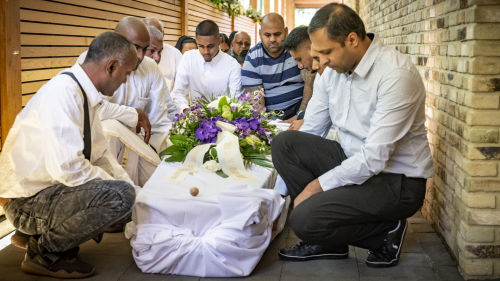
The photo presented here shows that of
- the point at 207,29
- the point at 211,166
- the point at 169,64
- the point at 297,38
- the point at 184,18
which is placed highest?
the point at 184,18

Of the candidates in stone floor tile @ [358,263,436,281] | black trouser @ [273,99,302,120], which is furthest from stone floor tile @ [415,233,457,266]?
black trouser @ [273,99,302,120]

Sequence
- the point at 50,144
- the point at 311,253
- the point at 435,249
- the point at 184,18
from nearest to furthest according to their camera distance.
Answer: the point at 50,144 → the point at 311,253 → the point at 435,249 → the point at 184,18

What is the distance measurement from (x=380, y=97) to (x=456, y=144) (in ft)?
1.87

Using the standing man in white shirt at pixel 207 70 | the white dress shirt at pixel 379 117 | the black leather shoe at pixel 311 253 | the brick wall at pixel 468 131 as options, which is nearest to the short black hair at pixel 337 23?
the white dress shirt at pixel 379 117

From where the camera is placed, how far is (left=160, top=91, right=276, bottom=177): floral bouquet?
3891 mm

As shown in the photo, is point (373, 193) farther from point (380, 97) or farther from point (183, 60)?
point (183, 60)

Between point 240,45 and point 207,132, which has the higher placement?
point 240,45

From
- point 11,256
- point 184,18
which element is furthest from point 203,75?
point 184,18

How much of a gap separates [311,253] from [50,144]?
4.85 ft

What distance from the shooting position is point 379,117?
297 cm

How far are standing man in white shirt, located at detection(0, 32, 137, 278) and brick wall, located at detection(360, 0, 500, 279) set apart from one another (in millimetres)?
1692

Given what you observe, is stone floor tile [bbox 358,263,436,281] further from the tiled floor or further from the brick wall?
the brick wall

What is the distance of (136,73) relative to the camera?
4672 mm

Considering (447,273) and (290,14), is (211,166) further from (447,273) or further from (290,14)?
(290,14)
